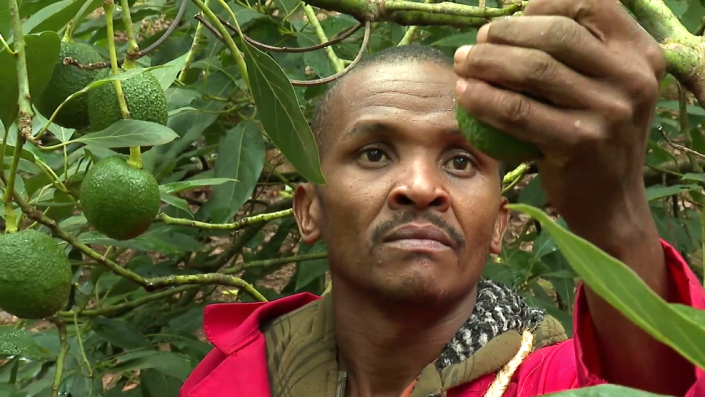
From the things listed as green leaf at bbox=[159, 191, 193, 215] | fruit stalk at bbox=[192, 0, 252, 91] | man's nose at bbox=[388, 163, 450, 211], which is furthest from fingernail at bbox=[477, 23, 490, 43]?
green leaf at bbox=[159, 191, 193, 215]

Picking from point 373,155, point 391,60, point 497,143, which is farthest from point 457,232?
point 497,143

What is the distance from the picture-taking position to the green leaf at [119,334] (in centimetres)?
167

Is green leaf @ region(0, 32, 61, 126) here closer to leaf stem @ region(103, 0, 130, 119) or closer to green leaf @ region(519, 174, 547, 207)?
leaf stem @ region(103, 0, 130, 119)

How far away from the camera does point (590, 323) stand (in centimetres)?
87

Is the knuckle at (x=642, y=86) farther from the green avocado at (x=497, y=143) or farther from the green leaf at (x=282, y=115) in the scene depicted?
the green leaf at (x=282, y=115)

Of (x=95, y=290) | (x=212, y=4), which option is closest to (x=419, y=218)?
(x=212, y=4)

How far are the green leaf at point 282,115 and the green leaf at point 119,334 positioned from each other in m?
0.87

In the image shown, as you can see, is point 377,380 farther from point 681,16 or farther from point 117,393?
point 681,16

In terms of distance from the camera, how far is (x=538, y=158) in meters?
0.68

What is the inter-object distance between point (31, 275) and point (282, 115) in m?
0.33

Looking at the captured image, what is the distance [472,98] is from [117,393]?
1257 mm

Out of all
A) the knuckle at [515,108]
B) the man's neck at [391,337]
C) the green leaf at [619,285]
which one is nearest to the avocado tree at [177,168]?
the green leaf at [619,285]

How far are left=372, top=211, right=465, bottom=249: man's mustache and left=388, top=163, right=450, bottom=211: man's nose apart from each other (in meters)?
0.01

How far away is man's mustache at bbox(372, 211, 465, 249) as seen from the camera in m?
1.19
